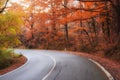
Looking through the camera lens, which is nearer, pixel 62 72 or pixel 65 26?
pixel 62 72

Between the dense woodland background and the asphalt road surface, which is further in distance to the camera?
the dense woodland background

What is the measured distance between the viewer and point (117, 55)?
22734mm

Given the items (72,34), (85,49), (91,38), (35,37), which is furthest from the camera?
(35,37)

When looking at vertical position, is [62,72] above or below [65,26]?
below

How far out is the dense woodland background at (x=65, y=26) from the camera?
25.0 metres

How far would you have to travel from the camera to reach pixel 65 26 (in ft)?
156

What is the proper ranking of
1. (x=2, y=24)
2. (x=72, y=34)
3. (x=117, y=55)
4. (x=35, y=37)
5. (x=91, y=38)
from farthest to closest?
(x=35, y=37)
(x=72, y=34)
(x=91, y=38)
(x=2, y=24)
(x=117, y=55)

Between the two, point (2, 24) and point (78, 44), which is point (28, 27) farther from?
point (2, 24)

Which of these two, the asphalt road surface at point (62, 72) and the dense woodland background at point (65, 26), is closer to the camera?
the asphalt road surface at point (62, 72)

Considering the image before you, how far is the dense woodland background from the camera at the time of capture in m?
25.0

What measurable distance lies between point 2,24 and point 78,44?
16.9 m

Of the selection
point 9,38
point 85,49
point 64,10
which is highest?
point 64,10

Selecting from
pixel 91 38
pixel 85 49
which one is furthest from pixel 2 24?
pixel 91 38

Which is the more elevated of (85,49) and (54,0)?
(54,0)
